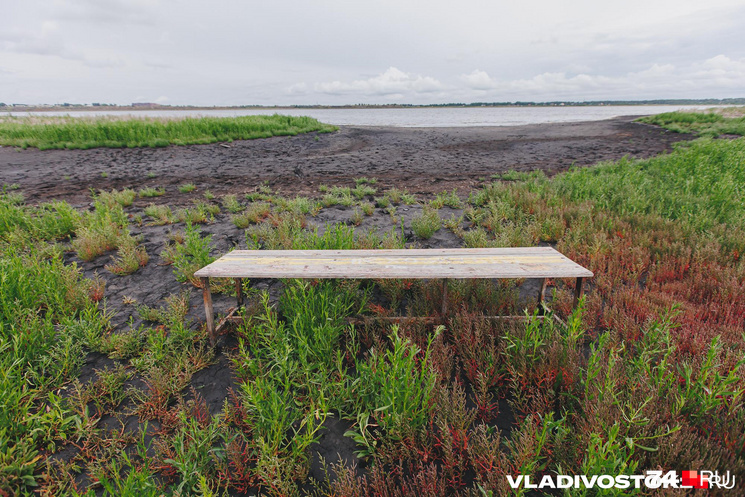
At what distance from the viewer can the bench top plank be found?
3.18m

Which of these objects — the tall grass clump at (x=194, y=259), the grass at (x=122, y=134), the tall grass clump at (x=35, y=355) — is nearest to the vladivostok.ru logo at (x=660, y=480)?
the tall grass clump at (x=35, y=355)

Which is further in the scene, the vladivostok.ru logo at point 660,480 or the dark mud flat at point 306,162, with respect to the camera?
the dark mud flat at point 306,162

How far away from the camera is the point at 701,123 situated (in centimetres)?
2280

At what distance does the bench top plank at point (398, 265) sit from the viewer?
10.4ft

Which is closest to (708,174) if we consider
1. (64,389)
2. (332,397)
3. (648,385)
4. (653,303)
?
(653,303)

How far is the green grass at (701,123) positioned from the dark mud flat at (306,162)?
1.44 m

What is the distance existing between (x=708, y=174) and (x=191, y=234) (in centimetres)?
1055

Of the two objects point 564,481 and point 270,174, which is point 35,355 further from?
point 270,174

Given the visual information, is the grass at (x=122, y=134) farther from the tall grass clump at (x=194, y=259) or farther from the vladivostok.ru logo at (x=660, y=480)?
the vladivostok.ru logo at (x=660, y=480)

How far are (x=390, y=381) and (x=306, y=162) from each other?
13.2 m

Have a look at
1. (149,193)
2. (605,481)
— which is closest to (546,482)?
(605,481)

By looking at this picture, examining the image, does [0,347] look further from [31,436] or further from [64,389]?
[31,436]

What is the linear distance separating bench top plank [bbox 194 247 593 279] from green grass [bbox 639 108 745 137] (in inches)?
883

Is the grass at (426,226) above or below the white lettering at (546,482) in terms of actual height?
above
